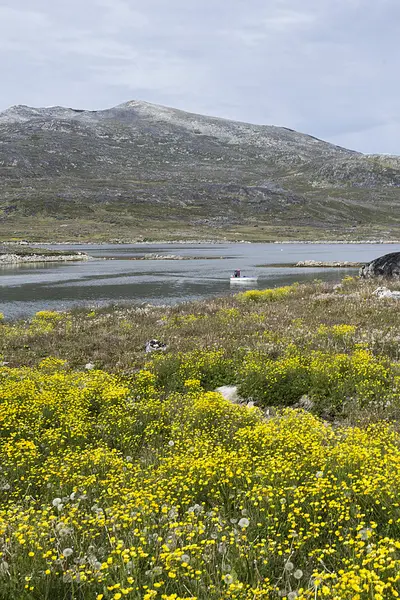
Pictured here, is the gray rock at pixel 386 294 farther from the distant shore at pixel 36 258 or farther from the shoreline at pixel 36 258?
the distant shore at pixel 36 258

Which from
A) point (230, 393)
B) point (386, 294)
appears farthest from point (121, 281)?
point (230, 393)

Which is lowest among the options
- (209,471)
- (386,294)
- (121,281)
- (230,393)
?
(230,393)

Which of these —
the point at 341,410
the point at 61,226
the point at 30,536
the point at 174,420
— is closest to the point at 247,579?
the point at 30,536

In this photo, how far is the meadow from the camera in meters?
4.12

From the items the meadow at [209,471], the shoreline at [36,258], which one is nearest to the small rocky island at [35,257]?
the shoreline at [36,258]

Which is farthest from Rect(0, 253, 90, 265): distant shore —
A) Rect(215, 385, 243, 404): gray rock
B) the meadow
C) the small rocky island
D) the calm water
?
Rect(215, 385, 243, 404): gray rock

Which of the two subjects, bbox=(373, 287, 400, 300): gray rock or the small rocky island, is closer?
bbox=(373, 287, 400, 300): gray rock

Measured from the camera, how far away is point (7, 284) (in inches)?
2032

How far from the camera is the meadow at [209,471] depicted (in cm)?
412

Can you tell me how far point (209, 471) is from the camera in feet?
19.3

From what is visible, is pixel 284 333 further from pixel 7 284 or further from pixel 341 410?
pixel 7 284

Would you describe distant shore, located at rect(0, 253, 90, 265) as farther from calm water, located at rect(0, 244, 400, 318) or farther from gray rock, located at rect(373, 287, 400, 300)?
gray rock, located at rect(373, 287, 400, 300)

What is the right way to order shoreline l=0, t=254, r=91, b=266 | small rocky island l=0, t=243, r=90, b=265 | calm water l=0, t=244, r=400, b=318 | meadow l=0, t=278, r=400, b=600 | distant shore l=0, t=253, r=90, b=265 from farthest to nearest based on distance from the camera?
small rocky island l=0, t=243, r=90, b=265 < distant shore l=0, t=253, r=90, b=265 < shoreline l=0, t=254, r=91, b=266 < calm water l=0, t=244, r=400, b=318 < meadow l=0, t=278, r=400, b=600

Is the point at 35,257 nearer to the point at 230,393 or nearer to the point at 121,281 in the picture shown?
the point at 121,281
